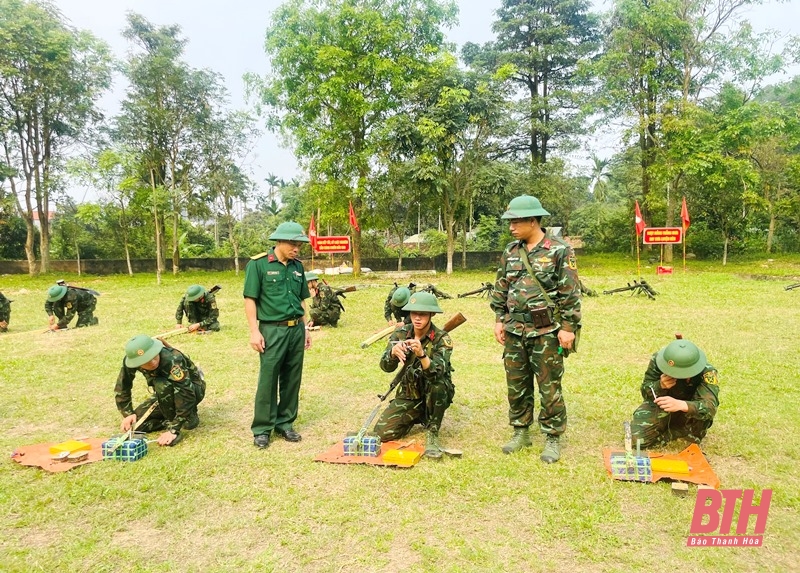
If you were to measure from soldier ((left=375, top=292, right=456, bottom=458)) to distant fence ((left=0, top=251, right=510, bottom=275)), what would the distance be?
2167cm

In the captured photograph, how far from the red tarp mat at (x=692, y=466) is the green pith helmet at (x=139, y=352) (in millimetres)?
3871

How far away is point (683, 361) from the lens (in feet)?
13.8

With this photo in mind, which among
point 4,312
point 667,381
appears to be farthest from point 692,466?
point 4,312

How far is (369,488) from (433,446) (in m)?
0.78

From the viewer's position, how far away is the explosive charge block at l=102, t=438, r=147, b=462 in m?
4.46

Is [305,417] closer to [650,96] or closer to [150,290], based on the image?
[150,290]

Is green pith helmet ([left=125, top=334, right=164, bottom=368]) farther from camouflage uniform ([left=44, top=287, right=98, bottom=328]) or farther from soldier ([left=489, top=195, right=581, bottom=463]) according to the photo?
camouflage uniform ([left=44, top=287, right=98, bottom=328])

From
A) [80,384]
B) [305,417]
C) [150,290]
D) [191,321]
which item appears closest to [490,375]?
[305,417]

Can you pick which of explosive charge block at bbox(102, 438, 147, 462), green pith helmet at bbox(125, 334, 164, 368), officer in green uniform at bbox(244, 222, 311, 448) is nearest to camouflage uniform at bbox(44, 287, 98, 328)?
green pith helmet at bbox(125, 334, 164, 368)

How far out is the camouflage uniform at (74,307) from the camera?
430 inches

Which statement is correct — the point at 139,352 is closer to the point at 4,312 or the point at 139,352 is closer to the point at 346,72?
the point at 4,312

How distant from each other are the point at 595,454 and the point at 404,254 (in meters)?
24.3

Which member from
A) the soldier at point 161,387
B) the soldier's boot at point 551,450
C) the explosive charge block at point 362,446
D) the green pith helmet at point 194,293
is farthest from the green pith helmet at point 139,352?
the green pith helmet at point 194,293

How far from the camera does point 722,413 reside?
5.38 meters
